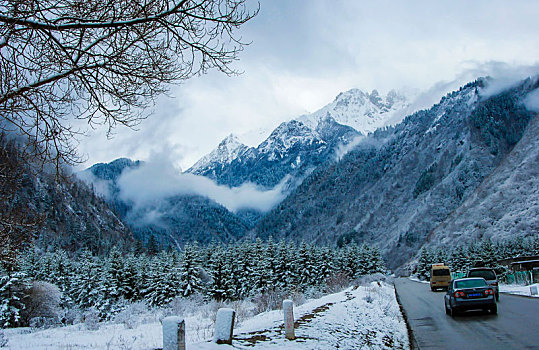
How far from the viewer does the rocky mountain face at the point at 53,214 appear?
633 centimetres

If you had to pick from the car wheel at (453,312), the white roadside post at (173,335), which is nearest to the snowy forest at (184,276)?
the car wheel at (453,312)

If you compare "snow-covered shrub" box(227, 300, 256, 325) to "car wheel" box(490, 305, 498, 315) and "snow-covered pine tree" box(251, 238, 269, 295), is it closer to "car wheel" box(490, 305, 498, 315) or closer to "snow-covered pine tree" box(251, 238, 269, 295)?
"car wheel" box(490, 305, 498, 315)

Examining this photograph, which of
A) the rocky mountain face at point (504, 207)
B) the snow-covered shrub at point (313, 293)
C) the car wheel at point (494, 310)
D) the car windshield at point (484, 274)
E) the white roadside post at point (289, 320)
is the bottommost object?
the snow-covered shrub at point (313, 293)

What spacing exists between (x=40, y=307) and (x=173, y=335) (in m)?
31.8

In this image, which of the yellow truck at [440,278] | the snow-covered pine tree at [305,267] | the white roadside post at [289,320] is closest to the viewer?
the white roadside post at [289,320]

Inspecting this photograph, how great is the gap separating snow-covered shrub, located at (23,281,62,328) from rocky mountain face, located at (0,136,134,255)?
6.24 m

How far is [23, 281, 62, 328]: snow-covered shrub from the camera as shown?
30.1m

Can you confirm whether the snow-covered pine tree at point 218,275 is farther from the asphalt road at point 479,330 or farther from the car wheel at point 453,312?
the car wheel at point 453,312

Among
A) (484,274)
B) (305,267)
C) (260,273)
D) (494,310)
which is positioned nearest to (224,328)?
(494,310)

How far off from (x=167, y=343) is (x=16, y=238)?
3.59 meters

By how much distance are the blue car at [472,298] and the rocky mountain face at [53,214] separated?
13.7 m

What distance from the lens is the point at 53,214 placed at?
155125mm

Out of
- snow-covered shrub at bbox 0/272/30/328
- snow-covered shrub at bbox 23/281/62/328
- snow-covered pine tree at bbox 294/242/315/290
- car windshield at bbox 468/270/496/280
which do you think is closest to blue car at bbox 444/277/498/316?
car windshield at bbox 468/270/496/280

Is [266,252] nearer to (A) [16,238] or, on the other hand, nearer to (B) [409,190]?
(A) [16,238]
